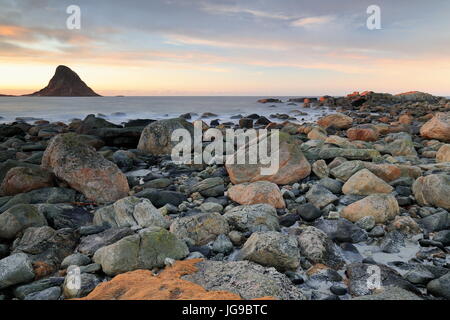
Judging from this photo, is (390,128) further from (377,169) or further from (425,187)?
(425,187)

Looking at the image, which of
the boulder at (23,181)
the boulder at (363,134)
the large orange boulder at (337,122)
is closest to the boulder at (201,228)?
the boulder at (23,181)

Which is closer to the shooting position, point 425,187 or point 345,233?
point 345,233

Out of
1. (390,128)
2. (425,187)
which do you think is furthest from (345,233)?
(390,128)

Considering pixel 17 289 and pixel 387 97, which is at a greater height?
pixel 387 97

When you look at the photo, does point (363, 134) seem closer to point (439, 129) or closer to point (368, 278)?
point (439, 129)

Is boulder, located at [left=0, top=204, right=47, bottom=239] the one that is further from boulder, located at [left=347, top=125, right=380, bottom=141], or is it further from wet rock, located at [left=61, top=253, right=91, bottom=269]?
boulder, located at [left=347, top=125, right=380, bottom=141]

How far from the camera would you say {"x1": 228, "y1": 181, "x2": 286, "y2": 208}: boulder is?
498 centimetres

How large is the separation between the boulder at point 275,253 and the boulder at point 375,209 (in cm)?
141

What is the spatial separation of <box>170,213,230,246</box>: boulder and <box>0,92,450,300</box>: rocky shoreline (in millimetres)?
13

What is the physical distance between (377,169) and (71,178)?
5.73m

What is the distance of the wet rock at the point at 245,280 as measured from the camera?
2744 mm

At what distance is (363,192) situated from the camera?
17.3ft

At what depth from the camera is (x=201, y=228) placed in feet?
13.1

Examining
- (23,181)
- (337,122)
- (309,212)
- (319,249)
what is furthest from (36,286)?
(337,122)
